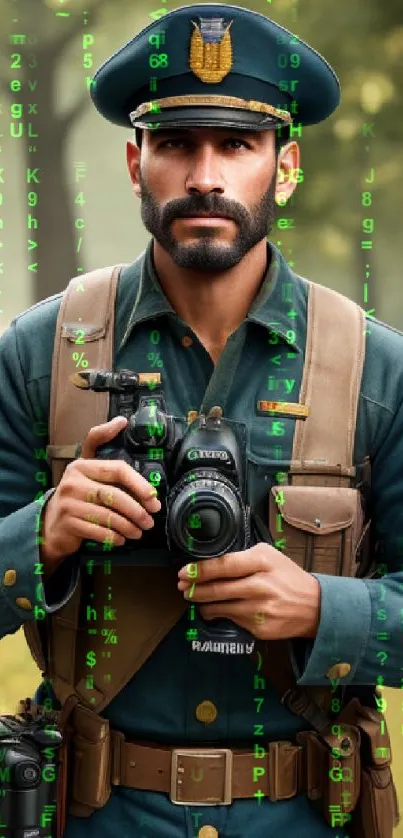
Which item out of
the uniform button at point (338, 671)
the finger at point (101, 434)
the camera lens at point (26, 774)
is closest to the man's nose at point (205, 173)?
the finger at point (101, 434)

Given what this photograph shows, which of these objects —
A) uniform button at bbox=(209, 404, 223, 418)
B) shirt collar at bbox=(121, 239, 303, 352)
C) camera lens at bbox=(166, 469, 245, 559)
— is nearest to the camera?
camera lens at bbox=(166, 469, 245, 559)

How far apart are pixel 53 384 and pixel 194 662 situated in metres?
0.60

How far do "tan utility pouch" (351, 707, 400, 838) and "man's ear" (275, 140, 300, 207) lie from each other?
103 cm

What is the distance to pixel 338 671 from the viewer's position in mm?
3223

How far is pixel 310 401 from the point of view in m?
3.32

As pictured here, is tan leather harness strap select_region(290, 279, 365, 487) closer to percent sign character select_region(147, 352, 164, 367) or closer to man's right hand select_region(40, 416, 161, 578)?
percent sign character select_region(147, 352, 164, 367)

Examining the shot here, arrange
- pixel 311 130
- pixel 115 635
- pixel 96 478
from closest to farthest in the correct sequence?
pixel 96 478 < pixel 115 635 < pixel 311 130

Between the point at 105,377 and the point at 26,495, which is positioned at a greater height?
the point at 105,377

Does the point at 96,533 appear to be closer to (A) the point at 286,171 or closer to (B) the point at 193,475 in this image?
(B) the point at 193,475

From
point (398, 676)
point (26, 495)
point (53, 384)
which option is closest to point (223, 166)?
point (53, 384)

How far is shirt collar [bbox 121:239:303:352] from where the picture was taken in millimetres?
3350

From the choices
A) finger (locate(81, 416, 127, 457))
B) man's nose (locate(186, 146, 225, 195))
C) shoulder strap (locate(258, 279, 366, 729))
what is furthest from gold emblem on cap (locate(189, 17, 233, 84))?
finger (locate(81, 416, 127, 457))

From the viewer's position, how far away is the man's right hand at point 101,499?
305 centimetres

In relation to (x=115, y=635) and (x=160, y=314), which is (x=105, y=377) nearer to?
(x=160, y=314)
